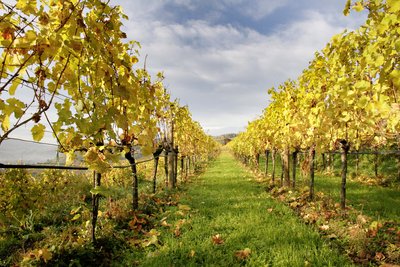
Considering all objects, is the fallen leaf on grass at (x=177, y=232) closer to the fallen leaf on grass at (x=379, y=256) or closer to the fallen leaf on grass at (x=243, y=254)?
the fallen leaf on grass at (x=243, y=254)

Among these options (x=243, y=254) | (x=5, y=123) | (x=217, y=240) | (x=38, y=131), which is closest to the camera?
(x=5, y=123)

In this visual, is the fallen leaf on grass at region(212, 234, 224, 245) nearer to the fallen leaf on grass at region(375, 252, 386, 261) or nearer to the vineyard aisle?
the vineyard aisle

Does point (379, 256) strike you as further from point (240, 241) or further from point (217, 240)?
point (217, 240)

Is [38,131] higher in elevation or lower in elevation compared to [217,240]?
higher

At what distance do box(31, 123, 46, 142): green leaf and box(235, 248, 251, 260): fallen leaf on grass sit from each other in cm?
337

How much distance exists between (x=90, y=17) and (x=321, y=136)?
250 inches

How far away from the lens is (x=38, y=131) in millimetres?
2447

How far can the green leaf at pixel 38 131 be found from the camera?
2416mm

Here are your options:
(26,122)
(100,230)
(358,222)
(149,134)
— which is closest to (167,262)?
(100,230)

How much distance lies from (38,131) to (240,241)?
3915mm

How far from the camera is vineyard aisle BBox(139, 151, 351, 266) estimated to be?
431 centimetres

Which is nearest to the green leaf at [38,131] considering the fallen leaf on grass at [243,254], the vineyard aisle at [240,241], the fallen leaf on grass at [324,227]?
the vineyard aisle at [240,241]

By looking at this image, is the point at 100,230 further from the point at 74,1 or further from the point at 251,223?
the point at 74,1

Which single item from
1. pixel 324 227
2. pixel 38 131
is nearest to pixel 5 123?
pixel 38 131
